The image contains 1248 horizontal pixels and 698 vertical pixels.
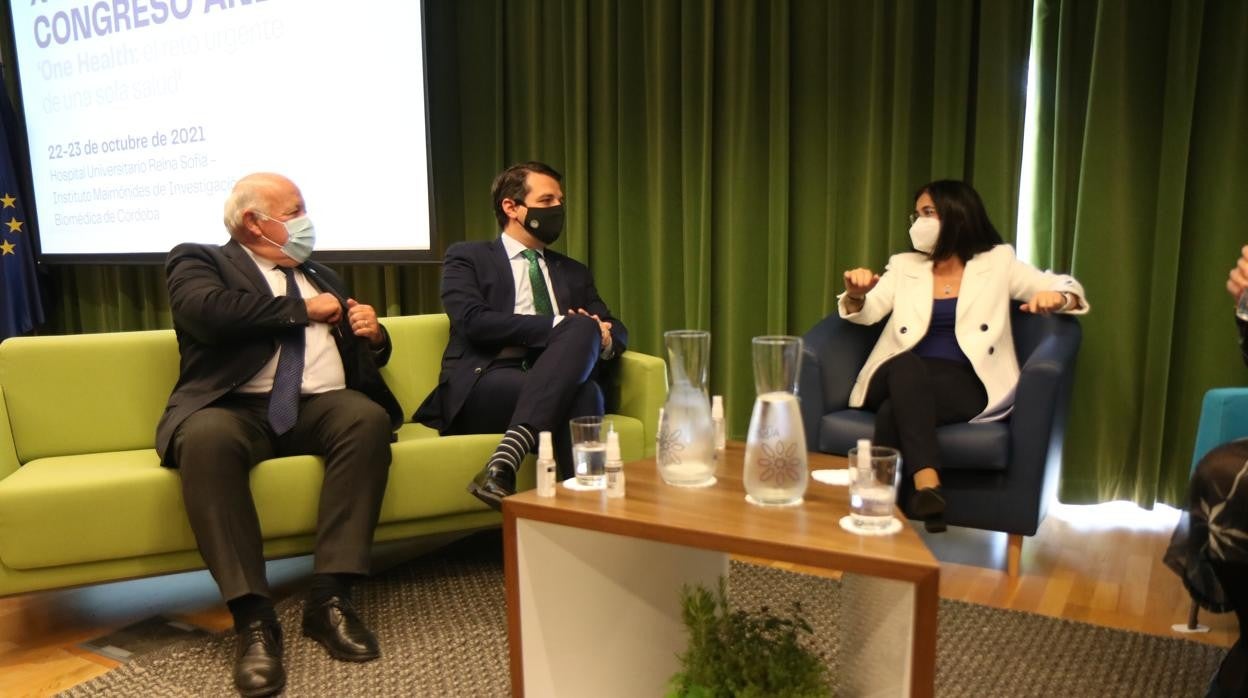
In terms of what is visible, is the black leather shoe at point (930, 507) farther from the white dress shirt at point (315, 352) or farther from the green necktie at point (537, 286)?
the white dress shirt at point (315, 352)

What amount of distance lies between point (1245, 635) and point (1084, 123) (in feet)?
5.39

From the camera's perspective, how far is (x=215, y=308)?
6.01 ft

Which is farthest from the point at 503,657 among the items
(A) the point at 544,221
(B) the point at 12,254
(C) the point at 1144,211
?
(B) the point at 12,254

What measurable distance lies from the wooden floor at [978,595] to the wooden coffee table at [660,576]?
78 cm

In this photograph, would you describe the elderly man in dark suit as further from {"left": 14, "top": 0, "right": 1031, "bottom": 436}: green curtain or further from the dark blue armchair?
{"left": 14, "top": 0, "right": 1031, "bottom": 436}: green curtain

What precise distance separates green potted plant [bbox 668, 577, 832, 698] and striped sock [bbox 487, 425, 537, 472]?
0.67 meters

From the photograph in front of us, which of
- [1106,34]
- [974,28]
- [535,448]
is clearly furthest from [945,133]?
[535,448]

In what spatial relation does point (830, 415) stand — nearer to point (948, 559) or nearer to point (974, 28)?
point (948, 559)

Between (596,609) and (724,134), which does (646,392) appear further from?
(724,134)

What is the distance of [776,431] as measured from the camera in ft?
3.91

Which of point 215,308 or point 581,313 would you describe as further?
point 581,313

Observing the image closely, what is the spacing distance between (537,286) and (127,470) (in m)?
1.09

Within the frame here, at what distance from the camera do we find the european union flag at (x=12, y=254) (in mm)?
3912

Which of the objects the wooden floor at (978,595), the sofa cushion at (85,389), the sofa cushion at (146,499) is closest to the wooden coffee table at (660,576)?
the sofa cushion at (146,499)
